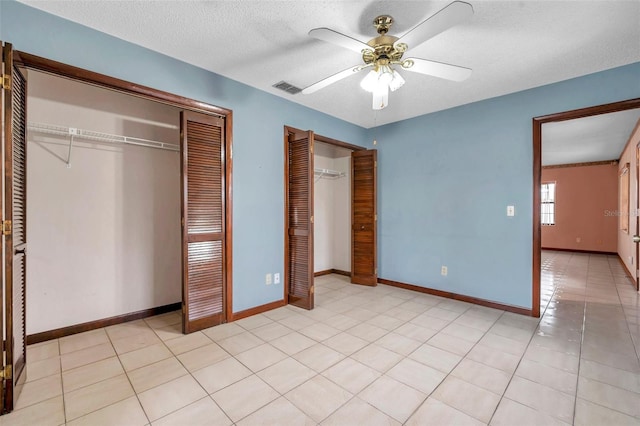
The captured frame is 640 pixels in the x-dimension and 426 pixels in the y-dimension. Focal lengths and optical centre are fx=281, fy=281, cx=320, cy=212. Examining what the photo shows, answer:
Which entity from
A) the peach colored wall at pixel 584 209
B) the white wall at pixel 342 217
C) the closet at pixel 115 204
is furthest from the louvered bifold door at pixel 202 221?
the peach colored wall at pixel 584 209

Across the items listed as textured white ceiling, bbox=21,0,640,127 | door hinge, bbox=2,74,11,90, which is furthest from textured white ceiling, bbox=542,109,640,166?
door hinge, bbox=2,74,11,90

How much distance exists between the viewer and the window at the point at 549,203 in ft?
28.0

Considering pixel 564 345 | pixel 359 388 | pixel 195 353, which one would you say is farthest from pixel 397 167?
pixel 195 353

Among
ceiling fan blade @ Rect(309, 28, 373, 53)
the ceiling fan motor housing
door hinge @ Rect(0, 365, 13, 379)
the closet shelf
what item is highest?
the ceiling fan motor housing

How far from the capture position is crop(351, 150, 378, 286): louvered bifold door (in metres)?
4.51

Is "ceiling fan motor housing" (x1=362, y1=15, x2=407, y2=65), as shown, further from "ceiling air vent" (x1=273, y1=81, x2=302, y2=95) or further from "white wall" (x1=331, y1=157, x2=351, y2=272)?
"white wall" (x1=331, y1=157, x2=351, y2=272)

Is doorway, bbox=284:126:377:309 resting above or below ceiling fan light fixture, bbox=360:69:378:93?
below

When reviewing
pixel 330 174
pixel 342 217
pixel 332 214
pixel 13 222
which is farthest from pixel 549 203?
pixel 13 222

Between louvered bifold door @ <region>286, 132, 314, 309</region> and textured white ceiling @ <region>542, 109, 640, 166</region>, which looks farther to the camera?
textured white ceiling @ <region>542, 109, 640, 166</region>

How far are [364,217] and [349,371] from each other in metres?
2.78

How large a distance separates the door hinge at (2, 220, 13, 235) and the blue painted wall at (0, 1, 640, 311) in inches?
51.9

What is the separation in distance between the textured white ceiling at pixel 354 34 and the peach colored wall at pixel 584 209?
276 inches

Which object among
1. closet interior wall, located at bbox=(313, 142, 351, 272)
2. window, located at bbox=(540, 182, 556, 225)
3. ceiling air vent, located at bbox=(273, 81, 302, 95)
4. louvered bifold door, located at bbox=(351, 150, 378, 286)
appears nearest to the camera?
ceiling air vent, located at bbox=(273, 81, 302, 95)

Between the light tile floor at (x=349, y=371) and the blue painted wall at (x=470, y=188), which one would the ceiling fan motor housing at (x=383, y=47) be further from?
the light tile floor at (x=349, y=371)
